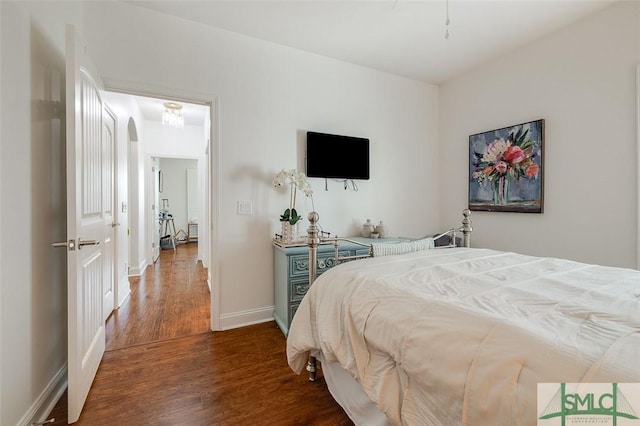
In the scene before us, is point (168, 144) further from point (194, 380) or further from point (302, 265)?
point (194, 380)

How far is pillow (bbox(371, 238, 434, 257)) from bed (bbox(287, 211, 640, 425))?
0.92ft

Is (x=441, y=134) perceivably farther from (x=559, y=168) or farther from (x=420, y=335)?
(x=420, y=335)

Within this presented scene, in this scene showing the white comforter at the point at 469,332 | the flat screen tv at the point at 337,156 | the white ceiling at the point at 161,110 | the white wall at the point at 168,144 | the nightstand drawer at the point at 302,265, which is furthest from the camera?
the white wall at the point at 168,144

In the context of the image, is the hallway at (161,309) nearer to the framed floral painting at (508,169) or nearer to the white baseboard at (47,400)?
the white baseboard at (47,400)

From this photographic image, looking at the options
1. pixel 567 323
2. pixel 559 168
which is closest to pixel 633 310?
pixel 567 323

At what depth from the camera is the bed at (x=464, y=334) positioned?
0.70m

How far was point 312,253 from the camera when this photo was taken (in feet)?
5.98

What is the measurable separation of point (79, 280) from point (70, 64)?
110 centimetres

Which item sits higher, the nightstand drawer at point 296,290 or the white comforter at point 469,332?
the white comforter at point 469,332

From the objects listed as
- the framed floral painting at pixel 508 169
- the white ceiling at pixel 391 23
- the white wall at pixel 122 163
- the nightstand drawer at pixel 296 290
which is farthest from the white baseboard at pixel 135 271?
the framed floral painting at pixel 508 169

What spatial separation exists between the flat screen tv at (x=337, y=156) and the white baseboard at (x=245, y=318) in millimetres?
1468

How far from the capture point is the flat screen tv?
301 centimetres

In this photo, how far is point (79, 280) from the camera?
1.50 meters

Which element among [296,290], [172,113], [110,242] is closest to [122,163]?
[110,242]
